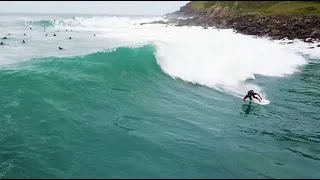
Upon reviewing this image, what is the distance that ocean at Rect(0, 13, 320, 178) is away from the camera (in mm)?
11570

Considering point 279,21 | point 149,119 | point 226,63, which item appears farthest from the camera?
point 279,21

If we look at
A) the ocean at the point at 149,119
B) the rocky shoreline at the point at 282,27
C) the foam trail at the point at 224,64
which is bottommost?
the ocean at the point at 149,119

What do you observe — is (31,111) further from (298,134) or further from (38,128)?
(298,134)

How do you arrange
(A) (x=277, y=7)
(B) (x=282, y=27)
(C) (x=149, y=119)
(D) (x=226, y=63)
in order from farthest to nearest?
(A) (x=277, y=7) < (B) (x=282, y=27) < (D) (x=226, y=63) < (C) (x=149, y=119)

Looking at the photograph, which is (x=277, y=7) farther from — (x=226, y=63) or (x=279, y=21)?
(x=226, y=63)

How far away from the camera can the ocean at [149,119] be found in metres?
11.6

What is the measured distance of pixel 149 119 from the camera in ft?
53.4

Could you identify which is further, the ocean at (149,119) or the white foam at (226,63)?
the white foam at (226,63)

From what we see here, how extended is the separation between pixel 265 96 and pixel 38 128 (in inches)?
625

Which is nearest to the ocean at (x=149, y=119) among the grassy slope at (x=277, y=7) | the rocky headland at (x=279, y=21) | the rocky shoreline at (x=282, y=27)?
the rocky shoreline at (x=282, y=27)

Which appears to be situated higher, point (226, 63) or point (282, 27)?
point (282, 27)

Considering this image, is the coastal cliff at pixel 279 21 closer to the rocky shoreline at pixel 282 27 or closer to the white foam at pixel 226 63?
the rocky shoreline at pixel 282 27

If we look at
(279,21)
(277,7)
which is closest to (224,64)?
(279,21)

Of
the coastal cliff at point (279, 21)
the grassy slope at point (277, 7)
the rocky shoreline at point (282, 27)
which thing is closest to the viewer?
the rocky shoreline at point (282, 27)
